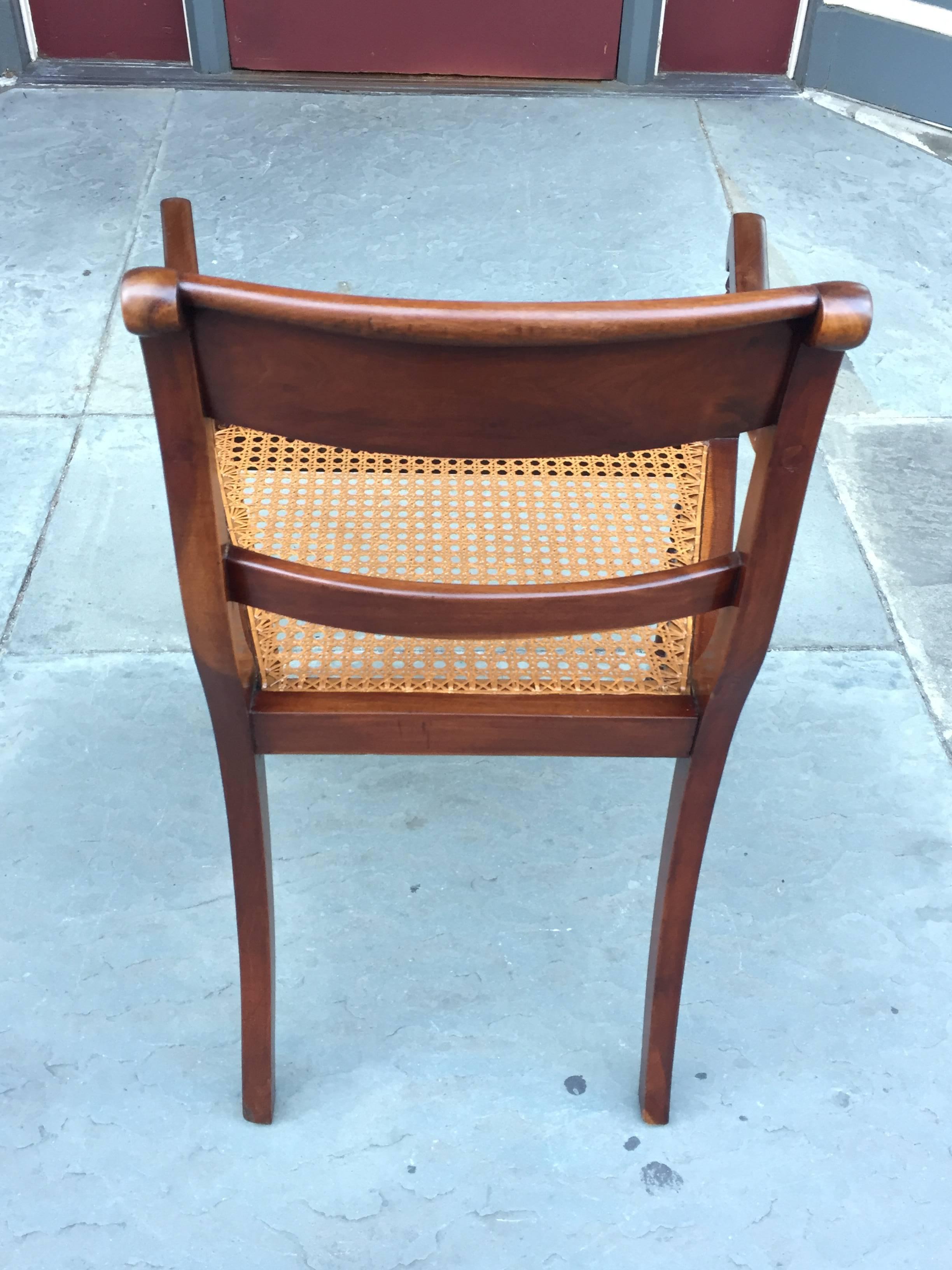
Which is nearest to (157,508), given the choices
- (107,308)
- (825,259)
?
(107,308)

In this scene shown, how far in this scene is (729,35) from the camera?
3.10 meters

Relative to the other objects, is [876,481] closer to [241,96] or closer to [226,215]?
[226,215]

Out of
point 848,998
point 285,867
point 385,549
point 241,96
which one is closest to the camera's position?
point 385,549

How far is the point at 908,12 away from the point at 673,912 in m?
2.75

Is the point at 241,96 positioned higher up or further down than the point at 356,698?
further down

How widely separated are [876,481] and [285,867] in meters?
1.25

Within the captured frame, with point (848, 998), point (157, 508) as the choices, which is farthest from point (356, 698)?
point (157, 508)

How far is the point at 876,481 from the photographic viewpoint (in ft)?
6.67

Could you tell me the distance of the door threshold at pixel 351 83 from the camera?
3062 millimetres

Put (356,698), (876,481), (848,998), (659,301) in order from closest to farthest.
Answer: (659,301) → (356,698) → (848,998) → (876,481)

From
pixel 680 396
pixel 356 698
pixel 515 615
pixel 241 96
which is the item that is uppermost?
pixel 680 396

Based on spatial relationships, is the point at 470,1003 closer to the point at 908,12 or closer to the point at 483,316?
the point at 483,316

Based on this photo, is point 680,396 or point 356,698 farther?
point 356,698

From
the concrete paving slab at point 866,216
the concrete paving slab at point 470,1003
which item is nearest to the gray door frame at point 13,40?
the concrete paving slab at point 866,216
